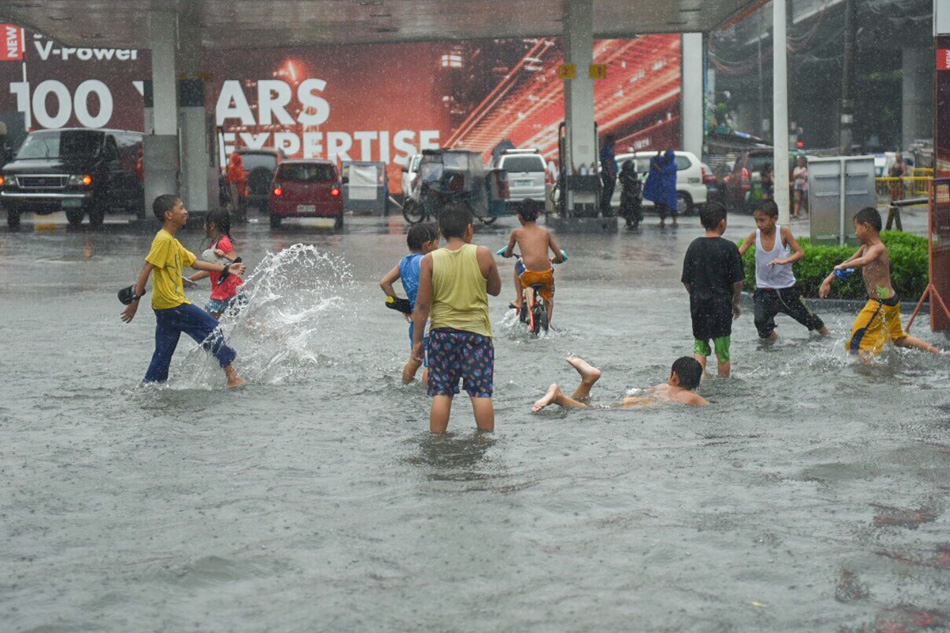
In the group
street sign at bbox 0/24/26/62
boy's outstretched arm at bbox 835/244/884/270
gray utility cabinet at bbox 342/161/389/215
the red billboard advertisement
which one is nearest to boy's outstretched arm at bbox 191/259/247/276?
boy's outstretched arm at bbox 835/244/884/270

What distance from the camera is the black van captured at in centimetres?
2836

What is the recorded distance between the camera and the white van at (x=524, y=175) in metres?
33.4

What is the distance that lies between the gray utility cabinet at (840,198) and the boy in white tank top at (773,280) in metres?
6.17

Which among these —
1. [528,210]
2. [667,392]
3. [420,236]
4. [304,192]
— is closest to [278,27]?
[304,192]

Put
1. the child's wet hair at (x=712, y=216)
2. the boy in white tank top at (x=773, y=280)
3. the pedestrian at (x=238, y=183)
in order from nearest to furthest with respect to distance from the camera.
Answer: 1. the child's wet hair at (x=712, y=216)
2. the boy in white tank top at (x=773, y=280)
3. the pedestrian at (x=238, y=183)

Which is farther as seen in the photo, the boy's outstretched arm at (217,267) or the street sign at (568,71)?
the street sign at (568,71)

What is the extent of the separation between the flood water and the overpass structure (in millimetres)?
18386

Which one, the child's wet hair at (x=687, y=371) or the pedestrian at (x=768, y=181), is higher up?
the pedestrian at (x=768, y=181)

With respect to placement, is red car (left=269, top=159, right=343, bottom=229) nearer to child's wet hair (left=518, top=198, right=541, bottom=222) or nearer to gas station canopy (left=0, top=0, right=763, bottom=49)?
gas station canopy (left=0, top=0, right=763, bottom=49)

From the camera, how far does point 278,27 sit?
36250 millimetres

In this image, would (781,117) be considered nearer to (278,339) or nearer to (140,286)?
(278,339)

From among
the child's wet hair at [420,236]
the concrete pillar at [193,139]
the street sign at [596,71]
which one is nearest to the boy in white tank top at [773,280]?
the child's wet hair at [420,236]

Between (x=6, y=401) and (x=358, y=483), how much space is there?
3691mm

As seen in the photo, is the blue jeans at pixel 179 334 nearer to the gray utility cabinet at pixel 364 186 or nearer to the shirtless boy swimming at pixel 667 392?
the shirtless boy swimming at pixel 667 392
